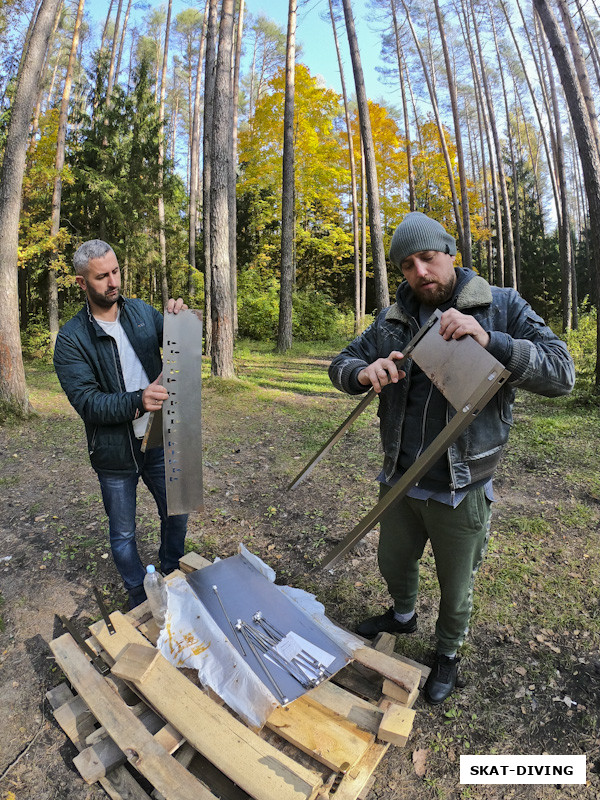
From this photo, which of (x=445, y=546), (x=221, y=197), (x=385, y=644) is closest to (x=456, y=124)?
(x=221, y=197)

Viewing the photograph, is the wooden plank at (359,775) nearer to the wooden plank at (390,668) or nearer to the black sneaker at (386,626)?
the wooden plank at (390,668)

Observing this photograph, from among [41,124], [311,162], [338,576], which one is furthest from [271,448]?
[41,124]

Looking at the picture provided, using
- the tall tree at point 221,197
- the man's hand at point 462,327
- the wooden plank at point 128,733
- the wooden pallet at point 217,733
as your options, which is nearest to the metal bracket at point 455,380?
the man's hand at point 462,327

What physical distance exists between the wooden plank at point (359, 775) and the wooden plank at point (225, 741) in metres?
0.13

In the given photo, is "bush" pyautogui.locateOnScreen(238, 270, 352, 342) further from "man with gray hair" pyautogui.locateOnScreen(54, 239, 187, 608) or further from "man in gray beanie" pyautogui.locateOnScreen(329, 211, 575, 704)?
"man in gray beanie" pyautogui.locateOnScreen(329, 211, 575, 704)

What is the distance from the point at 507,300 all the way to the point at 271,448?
4.54 metres

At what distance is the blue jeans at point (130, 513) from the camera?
8.79ft

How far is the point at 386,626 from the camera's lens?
2.78 meters

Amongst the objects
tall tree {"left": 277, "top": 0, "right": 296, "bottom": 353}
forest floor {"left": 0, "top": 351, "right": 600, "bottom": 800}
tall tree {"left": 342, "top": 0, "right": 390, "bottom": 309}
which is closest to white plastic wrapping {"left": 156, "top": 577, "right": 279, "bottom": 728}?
forest floor {"left": 0, "top": 351, "right": 600, "bottom": 800}

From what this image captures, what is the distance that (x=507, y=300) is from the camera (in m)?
1.95

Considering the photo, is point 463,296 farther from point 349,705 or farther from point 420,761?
point 420,761

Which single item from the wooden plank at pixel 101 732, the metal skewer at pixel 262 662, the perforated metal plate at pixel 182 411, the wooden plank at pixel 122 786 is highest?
the perforated metal plate at pixel 182 411

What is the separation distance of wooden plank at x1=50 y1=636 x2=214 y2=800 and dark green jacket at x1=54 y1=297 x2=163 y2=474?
991mm

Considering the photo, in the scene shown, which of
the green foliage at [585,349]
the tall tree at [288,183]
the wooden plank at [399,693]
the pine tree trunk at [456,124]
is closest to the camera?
the wooden plank at [399,693]
